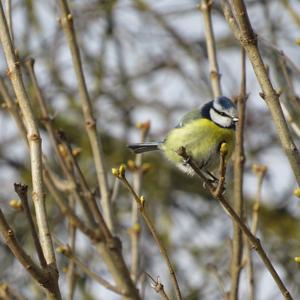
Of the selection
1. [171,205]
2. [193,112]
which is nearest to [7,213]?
[171,205]

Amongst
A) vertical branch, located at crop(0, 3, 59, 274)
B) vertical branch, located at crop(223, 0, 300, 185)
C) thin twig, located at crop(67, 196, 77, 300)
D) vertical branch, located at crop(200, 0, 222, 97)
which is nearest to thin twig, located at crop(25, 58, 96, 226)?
thin twig, located at crop(67, 196, 77, 300)

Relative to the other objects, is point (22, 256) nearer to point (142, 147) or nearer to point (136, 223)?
point (136, 223)

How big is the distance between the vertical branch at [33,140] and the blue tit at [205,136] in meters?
1.02

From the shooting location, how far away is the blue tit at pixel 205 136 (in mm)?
2594

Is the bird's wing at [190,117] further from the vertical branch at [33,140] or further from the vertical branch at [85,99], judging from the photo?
the vertical branch at [33,140]

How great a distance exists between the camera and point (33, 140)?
5.24 ft

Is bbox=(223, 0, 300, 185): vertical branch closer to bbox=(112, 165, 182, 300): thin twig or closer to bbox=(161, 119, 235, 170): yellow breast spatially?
bbox=(112, 165, 182, 300): thin twig

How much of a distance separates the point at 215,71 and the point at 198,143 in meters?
0.46

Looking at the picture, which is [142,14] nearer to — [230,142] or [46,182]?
[230,142]

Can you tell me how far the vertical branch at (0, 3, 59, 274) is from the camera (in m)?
1.51

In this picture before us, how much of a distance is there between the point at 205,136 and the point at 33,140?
1.19 metres

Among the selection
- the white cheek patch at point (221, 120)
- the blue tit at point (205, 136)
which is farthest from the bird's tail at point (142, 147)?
the white cheek patch at point (221, 120)

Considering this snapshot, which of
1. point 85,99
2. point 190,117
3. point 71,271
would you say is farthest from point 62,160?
point 190,117

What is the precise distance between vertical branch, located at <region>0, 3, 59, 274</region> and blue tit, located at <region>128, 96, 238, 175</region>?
102cm
